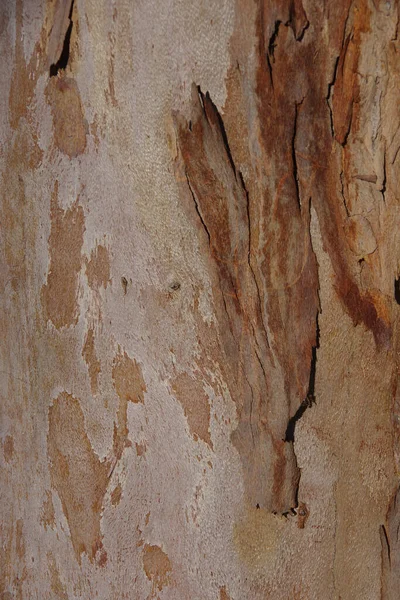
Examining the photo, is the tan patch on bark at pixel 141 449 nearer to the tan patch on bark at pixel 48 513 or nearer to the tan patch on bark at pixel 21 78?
the tan patch on bark at pixel 48 513

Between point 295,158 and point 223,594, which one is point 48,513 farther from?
point 295,158

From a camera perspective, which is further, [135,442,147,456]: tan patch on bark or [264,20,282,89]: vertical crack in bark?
[135,442,147,456]: tan patch on bark

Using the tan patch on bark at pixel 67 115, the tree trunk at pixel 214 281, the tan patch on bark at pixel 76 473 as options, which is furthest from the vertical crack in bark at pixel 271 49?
the tan patch on bark at pixel 76 473

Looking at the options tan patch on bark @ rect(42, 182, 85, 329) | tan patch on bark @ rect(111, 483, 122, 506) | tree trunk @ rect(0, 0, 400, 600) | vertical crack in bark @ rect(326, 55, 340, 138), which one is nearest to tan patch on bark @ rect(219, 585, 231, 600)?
tree trunk @ rect(0, 0, 400, 600)

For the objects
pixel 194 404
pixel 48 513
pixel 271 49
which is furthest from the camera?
pixel 48 513

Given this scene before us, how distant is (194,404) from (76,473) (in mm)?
194

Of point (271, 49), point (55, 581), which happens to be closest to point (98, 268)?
point (271, 49)

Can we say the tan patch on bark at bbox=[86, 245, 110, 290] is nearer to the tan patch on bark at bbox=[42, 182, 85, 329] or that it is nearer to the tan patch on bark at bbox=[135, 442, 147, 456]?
the tan patch on bark at bbox=[42, 182, 85, 329]

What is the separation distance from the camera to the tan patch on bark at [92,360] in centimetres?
71

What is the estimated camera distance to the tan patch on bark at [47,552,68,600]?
80 centimetres

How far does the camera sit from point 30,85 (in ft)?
2.31

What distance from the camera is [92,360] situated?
0.71 metres

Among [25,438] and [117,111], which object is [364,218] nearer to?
[117,111]

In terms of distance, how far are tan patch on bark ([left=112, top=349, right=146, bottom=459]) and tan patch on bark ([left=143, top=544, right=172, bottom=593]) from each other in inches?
4.4
